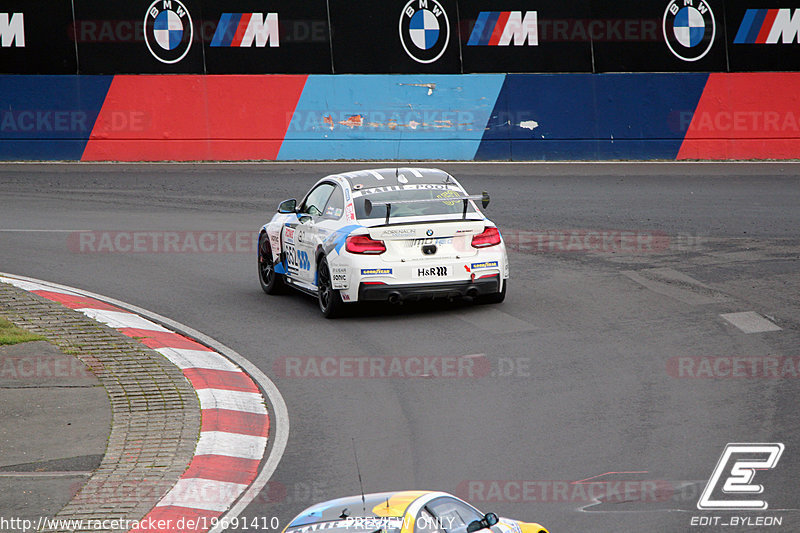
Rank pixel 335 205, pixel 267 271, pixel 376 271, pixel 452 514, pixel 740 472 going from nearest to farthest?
1. pixel 452 514
2. pixel 740 472
3. pixel 376 271
4. pixel 335 205
5. pixel 267 271

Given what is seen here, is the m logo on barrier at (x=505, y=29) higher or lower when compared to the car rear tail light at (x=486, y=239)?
higher

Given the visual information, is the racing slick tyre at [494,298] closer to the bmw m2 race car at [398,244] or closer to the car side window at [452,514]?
the bmw m2 race car at [398,244]

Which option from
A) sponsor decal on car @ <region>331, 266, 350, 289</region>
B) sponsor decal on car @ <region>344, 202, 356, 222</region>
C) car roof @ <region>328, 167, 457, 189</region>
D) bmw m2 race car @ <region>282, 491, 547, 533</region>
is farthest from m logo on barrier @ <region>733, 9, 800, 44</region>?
bmw m2 race car @ <region>282, 491, 547, 533</region>

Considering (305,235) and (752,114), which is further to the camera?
(752,114)

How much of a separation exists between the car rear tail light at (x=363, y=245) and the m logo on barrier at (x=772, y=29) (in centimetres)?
1436

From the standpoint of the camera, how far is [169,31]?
2456 centimetres

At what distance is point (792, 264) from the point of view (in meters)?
15.0

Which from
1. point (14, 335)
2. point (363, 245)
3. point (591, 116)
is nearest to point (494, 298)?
point (363, 245)

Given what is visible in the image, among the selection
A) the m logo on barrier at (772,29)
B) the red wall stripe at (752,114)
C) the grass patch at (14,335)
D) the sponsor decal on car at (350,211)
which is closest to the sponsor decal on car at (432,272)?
the sponsor decal on car at (350,211)

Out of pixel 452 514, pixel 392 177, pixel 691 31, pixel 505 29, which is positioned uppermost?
pixel 505 29

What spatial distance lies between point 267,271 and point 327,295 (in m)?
1.90

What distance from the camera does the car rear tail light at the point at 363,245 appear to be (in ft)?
40.7

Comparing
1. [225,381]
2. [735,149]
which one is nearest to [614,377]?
[225,381]

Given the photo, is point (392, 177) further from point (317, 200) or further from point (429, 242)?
point (429, 242)
